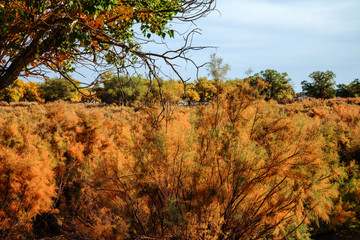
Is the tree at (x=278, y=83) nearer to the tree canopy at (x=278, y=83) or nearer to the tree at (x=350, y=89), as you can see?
the tree canopy at (x=278, y=83)

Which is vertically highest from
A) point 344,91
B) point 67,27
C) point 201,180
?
point 344,91

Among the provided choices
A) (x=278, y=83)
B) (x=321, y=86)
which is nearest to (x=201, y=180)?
(x=278, y=83)

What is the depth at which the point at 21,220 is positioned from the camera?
6.47m

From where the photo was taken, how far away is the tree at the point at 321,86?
213 ft

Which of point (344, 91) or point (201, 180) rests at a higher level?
point (344, 91)

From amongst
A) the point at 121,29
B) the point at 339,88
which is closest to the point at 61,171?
the point at 121,29

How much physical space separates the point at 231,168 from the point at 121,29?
383 cm

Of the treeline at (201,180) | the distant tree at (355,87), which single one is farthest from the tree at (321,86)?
the treeline at (201,180)

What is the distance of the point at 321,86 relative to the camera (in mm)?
66688

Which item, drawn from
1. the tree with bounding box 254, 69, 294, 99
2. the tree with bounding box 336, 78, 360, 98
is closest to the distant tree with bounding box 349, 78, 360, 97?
the tree with bounding box 336, 78, 360, 98

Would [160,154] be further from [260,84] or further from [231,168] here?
[260,84]

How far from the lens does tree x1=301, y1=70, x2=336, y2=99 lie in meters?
64.8

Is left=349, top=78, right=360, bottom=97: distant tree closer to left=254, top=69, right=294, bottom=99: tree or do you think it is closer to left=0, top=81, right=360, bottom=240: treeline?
left=254, top=69, right=294, bottom=99: tree

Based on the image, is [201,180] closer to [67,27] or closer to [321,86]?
[67,27]
